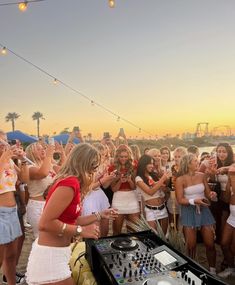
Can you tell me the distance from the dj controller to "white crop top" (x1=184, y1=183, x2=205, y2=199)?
155 cm

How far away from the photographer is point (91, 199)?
4.00m

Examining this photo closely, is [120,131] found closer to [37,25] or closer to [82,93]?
[82,93]

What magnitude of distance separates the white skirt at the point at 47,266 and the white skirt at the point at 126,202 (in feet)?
6.90

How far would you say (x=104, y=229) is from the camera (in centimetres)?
403

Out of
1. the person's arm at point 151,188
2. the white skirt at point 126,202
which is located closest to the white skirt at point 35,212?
the white skirt at point 126,202

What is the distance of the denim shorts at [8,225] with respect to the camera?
2855 mm

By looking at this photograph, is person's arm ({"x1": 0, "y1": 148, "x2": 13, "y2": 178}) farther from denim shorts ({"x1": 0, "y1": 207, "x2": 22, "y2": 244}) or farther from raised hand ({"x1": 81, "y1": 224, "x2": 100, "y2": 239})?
raised hand ({"x1": 81, "y1": 224, "x2": 100, "y2": 239})

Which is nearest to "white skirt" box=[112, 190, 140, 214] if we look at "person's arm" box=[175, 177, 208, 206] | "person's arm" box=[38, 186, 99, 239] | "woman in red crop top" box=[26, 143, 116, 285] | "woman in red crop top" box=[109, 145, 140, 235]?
"woman in red crop top" box=[109, 145, 140, 235]

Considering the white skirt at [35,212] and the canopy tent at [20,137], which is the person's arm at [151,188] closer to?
the white skirt at [35,212]

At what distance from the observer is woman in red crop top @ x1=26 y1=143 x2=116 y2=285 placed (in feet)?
5.94

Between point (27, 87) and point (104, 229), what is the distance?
865 centimetres

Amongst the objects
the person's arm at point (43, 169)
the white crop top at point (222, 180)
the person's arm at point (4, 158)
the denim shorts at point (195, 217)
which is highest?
the person's arm at point (4, 158)

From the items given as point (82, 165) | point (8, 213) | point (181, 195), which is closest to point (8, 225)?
point (8, 213)

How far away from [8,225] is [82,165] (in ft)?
4.73
